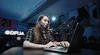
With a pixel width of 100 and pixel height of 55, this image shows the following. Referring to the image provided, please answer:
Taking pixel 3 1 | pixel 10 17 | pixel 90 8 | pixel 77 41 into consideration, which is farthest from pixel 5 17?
pixel 77 41

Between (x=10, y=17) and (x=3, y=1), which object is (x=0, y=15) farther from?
(x=3, y=1)

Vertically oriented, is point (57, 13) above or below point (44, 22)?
above

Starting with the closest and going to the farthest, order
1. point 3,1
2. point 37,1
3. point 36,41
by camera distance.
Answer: point 36,41
point 37,1
point 3,1

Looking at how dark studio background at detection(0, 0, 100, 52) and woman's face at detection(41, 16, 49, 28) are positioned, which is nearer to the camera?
woman's face at detection(41, 16, 49, 28)

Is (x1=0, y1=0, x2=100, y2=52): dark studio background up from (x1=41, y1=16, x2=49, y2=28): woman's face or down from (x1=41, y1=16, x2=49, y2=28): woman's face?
up

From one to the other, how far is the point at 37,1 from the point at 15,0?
829 millimetres

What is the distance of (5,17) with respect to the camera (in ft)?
23.5

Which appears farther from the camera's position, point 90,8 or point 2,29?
point 2,29

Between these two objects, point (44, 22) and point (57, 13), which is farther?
point (57, 13)

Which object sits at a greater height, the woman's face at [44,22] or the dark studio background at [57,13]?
the dark studio background at [57,13]

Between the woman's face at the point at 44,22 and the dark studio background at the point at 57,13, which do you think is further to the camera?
the dark studio background at the point at 57,13

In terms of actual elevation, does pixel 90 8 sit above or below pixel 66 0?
below

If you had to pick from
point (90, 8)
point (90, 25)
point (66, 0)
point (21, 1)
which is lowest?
point (90, 25)

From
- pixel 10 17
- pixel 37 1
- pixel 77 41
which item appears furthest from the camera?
pixel 10 17
